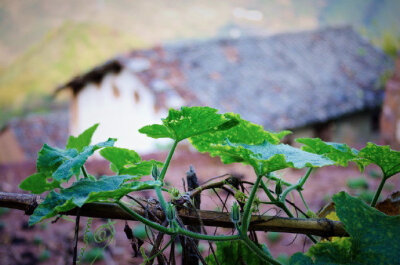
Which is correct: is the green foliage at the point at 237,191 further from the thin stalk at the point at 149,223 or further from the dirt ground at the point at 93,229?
the dirt ground at the point at 93,229

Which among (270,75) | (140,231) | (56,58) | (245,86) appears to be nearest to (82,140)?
(140,231)

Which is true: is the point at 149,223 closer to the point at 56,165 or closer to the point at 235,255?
the point at 56,165

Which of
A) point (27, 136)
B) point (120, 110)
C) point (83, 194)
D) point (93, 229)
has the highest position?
point (27, 136)

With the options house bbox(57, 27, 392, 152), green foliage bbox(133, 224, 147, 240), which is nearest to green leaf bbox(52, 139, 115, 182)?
green foliage bbox(133, 224, 147, 240)

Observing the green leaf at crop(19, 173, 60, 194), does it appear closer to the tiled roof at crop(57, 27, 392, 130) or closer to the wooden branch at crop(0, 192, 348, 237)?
the wooden branch at crop(0, 192, 348, 237)

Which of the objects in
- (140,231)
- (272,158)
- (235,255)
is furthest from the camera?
(140,231)

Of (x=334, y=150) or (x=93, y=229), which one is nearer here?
(x=334, y=150)
